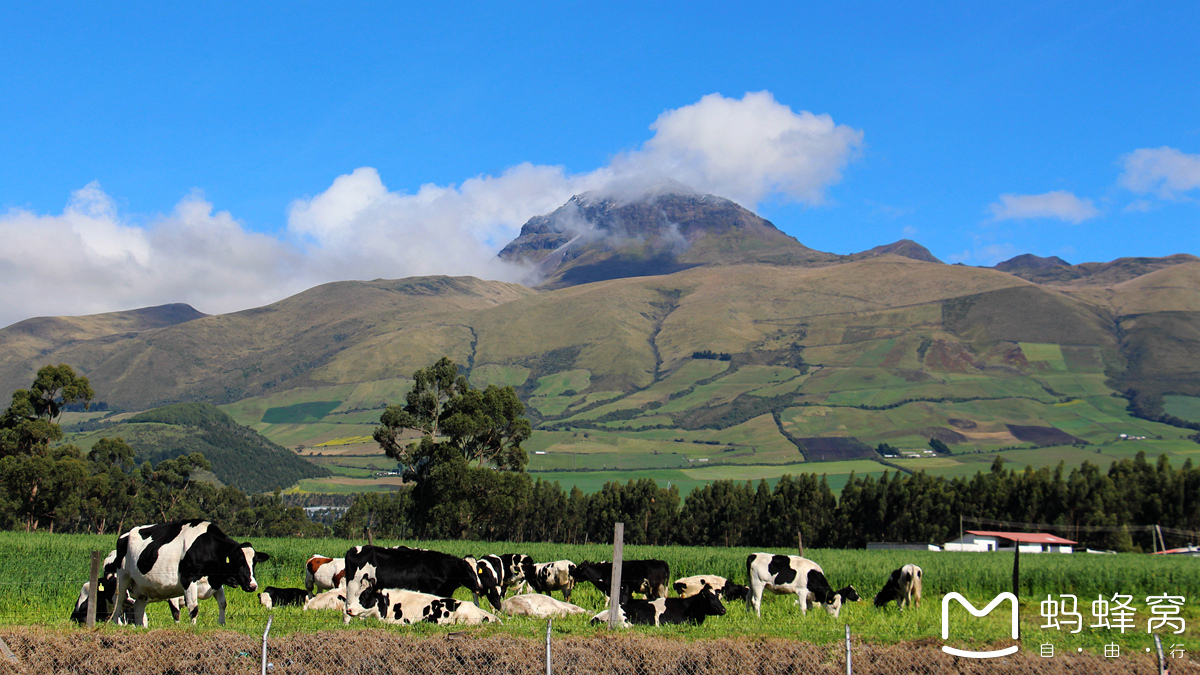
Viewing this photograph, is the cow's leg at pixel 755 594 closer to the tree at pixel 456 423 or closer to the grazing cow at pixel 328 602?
the grazing cow at pixel 328 602

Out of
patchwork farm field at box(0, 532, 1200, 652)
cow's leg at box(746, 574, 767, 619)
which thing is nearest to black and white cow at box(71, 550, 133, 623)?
patchwork farm field at box(0, 532, 1200, 652)

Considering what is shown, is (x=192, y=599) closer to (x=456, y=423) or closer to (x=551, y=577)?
(x=551, y=577)

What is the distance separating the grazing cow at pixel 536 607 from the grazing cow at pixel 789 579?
510cm

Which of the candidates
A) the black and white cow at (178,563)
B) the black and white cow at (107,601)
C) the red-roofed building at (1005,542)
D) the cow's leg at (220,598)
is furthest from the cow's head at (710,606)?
the red-roofed building at (1005,542)

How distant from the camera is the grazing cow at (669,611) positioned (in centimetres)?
1991

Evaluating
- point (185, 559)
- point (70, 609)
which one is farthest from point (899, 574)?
point (70, 609)

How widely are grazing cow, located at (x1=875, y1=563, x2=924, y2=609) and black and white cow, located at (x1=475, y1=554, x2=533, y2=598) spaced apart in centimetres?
1084

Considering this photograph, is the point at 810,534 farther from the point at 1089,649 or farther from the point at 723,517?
the point at 1089,649

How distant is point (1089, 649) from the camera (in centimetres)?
1570

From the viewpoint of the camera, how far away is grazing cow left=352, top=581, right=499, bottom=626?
62.8 ft

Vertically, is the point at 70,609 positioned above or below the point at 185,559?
below

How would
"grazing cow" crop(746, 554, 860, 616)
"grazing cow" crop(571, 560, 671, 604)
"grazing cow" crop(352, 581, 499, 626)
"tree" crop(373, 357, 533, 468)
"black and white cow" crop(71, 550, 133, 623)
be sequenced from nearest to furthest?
"black and white cow" crop(71, 550, 133, 623) < "grazing cow" crop(352, 581, 499, 626) < "grazing cow" crop(746, 554, 860, 616) < "grazing cow" crop(571, 560, 671, 604) < "tree" crop(373, 357, 533, 468)

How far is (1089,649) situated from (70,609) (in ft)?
73.9

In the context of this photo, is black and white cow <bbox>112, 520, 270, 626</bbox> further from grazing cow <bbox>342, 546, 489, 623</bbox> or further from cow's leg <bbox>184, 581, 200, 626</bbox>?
grazing cow <bbox>342, 546, 489, 623</bbox>
